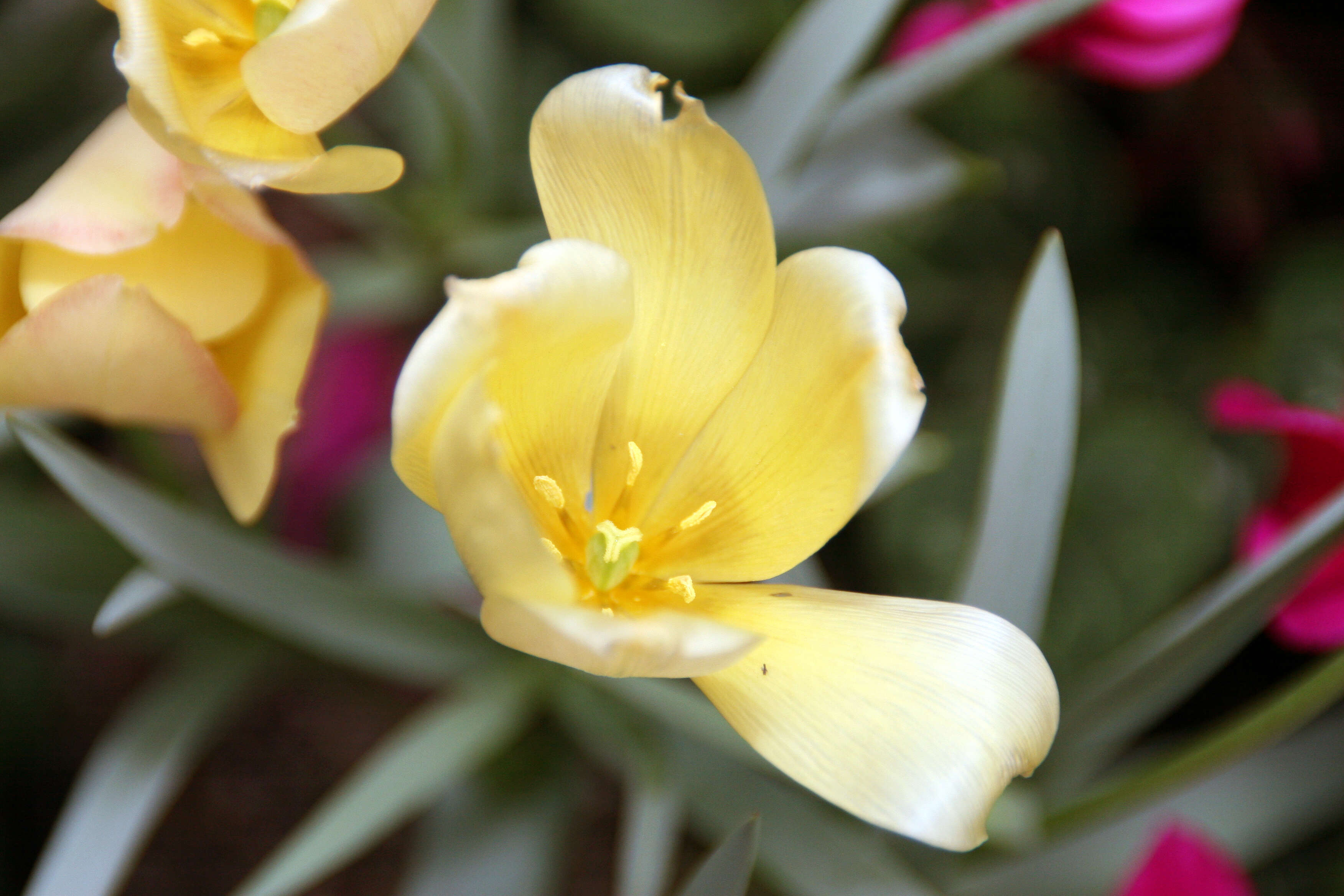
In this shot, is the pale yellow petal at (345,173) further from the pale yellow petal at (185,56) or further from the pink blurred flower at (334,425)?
the pink blurred flower at (334,425)

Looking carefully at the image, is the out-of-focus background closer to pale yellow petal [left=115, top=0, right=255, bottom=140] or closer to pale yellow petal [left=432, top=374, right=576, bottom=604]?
pale yellow petal [left=115, top=0, right=255, bottom=140]

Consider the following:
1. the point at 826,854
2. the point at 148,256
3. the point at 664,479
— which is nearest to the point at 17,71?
the point at 148,256

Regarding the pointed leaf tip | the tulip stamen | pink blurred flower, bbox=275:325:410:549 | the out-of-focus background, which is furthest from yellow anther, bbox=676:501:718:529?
pink blurred flower, bbox=275:325:410:549

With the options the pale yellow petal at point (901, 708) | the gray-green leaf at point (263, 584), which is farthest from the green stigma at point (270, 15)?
the pale yellow petal at point (901, 708)

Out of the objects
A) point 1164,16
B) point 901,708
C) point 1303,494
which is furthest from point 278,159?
point 1303,494

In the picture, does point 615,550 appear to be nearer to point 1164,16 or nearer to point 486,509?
point 486,509

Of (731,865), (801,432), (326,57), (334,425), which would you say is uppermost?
(326,57)
